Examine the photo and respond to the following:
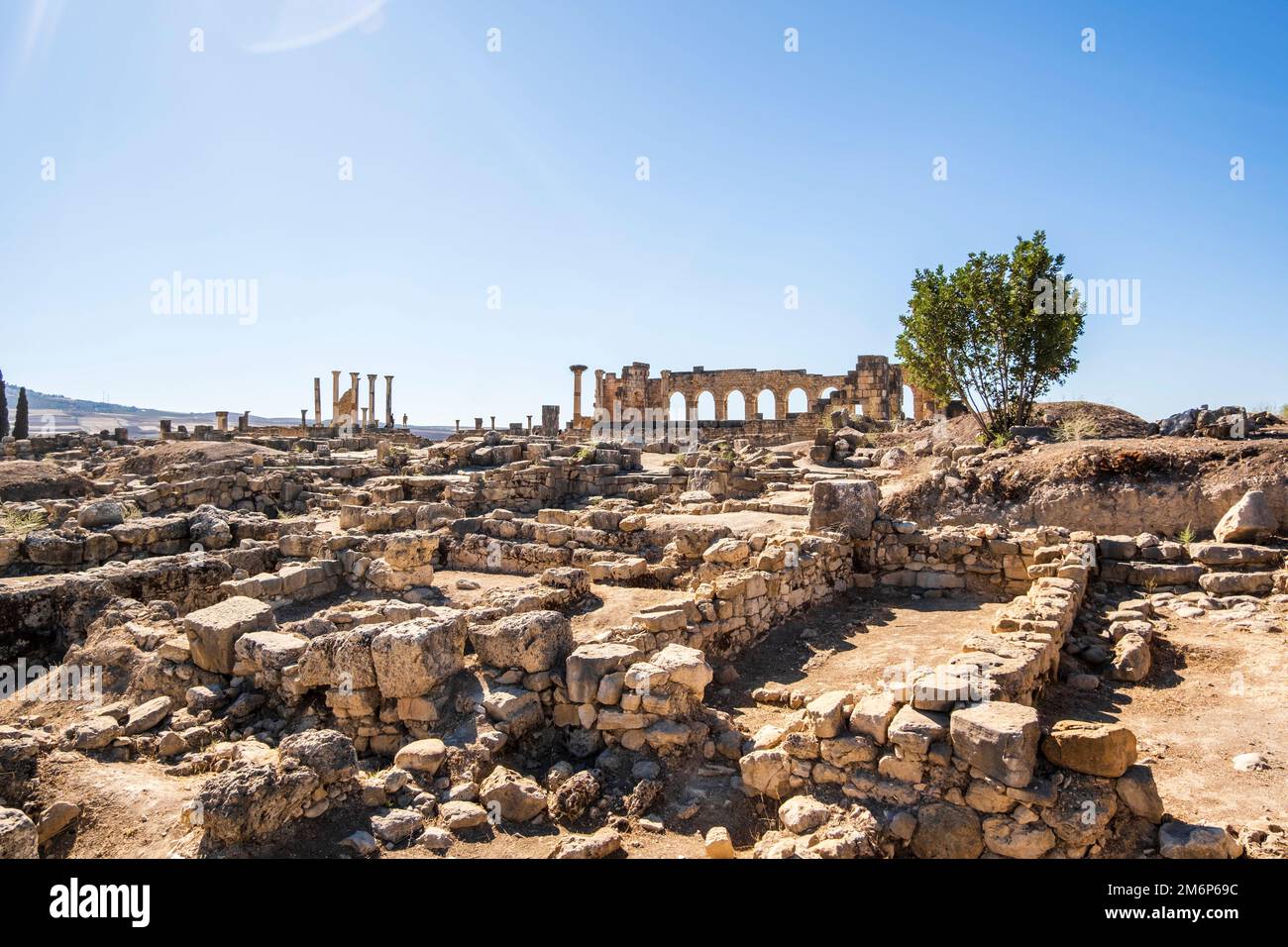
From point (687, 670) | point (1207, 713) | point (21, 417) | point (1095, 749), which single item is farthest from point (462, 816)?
point (21, 417)

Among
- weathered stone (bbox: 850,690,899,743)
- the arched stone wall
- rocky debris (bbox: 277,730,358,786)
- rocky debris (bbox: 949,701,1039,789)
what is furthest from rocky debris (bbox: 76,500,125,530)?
the arched stone wall

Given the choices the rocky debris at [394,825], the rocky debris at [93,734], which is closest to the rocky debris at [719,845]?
the rocky debris at [394,825]

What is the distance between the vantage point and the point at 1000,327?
1730 centimetres

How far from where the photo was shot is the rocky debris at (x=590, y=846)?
14.5 ft

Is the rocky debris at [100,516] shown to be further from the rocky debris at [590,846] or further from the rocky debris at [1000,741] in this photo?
the rocky debris at [1000,741]

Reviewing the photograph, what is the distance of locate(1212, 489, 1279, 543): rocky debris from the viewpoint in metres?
9.65

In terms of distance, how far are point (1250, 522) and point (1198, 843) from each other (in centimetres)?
754

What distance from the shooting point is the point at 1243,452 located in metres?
11.7

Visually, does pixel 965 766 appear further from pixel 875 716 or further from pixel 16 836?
pixel 16 836

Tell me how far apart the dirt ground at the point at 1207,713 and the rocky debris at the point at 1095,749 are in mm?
590

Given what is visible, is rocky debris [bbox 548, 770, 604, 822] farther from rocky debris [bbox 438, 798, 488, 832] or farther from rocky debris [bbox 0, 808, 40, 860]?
rocky debris [bbox 0, 808, 40, 860]
